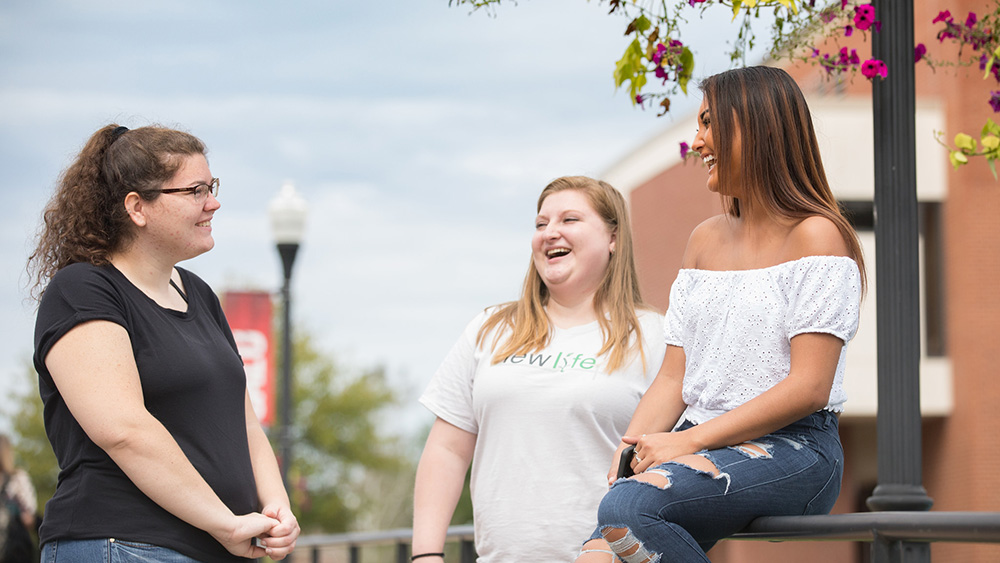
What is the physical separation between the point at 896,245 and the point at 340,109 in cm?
5201

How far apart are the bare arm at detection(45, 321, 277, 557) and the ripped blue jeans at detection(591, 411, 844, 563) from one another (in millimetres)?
1086

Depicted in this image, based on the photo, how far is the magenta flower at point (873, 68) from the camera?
321 centimetres

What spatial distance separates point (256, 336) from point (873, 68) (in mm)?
15286

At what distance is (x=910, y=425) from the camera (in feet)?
10.2

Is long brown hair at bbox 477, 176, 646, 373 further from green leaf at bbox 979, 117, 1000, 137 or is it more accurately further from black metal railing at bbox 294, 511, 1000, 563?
green leaf at bbox 979, 117, 1000, 137

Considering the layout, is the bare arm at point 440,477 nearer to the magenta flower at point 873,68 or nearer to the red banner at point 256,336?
the magenta flower at point 873,68

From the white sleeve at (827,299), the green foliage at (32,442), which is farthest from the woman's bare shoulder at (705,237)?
the green foliage at (32,442)

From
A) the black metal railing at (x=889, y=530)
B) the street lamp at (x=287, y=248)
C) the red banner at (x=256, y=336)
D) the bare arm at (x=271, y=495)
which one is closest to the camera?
the black metal railing at (x=889, y=530)

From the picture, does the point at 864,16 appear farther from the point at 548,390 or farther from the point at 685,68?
the point at 548,390

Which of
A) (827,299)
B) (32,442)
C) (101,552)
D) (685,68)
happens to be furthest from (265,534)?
(32,442)

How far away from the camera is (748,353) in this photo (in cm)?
268

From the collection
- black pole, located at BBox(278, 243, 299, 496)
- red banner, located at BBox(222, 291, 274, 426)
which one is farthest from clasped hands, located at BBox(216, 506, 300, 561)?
red banner, located at BBox(222, 291, 274, 426)

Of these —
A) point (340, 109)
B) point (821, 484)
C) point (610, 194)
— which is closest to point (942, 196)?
point (610, 194)

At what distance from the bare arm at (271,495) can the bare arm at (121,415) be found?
0.88ft
